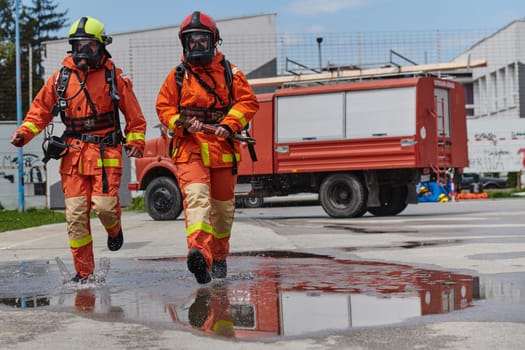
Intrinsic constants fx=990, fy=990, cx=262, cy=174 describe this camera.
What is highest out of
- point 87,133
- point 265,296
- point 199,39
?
point 199,39

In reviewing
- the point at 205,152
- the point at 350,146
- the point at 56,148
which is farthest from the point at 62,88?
the point at 350,146

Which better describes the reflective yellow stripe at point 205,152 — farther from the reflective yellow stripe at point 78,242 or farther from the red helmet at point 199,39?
the reflective yellow stripe at point 78,242

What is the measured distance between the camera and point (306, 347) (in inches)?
167

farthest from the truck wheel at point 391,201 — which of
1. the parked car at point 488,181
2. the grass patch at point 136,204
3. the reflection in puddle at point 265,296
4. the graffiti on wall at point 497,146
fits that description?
the parked car at point 488,181

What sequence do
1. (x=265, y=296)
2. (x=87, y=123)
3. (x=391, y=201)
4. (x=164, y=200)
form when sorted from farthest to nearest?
1. (x=391, y=201)
2. (x=164, y=200)
3. (x=87, y=123)
4. (x=265, y=296)

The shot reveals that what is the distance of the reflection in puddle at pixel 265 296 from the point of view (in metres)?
4.95

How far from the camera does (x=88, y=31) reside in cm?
706

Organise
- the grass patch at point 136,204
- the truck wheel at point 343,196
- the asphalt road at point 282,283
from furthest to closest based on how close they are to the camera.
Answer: the grass patch at point 136,204, the truck wheel at point 343,196, the asphalt road at point 282,283

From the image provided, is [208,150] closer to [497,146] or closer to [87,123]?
[87,123]

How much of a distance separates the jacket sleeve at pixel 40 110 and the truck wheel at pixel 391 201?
1174cm

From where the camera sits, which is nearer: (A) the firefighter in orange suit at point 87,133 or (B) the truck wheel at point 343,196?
(A) the firefighter in orange suit at point 87,133

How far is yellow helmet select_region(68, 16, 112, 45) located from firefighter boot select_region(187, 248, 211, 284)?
1.81 m

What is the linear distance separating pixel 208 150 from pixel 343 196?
37.1 ft

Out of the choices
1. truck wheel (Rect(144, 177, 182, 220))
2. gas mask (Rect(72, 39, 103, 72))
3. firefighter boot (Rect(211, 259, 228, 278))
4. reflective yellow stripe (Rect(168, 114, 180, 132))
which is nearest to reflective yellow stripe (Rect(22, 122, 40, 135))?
gas mask (Rect(72, 39, 103, 72))
